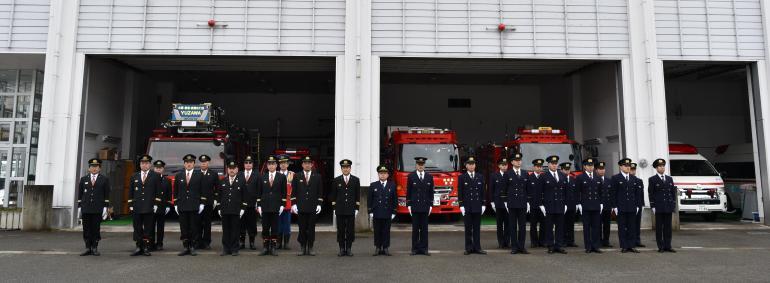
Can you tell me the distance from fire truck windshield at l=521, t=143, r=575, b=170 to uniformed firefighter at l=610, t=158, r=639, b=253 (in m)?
4.00

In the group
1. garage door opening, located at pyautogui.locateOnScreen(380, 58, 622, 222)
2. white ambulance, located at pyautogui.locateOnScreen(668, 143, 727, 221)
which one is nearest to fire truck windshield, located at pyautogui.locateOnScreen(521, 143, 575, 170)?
garage door opening, located at pyautogui.locateOnScreen(380, 58, 622, 222)

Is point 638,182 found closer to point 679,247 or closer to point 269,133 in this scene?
point 679,247

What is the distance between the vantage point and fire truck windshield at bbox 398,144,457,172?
12898 mm

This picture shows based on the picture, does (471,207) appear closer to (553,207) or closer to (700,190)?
(553,207)

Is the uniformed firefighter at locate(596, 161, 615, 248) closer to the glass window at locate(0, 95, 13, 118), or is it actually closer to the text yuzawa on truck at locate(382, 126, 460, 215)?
the text yuzawa on truck at locate(382, 126, 460, 215)

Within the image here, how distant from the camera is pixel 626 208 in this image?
8.85 meters

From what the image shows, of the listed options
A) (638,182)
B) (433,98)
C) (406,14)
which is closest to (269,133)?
(433,98)

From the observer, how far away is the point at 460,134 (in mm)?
22719

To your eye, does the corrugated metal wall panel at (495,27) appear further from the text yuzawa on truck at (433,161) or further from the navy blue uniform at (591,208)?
the navy blue uniform at (591,208)

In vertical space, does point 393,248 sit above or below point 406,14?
below

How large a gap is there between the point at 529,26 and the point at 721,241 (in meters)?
6.75

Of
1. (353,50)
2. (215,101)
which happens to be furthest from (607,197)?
(215,101)

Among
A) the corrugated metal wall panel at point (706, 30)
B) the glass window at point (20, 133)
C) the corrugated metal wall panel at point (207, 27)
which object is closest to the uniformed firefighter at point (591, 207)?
the corrugated metal wall panel at point (706, 30)

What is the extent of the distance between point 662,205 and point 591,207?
53.2 inches
